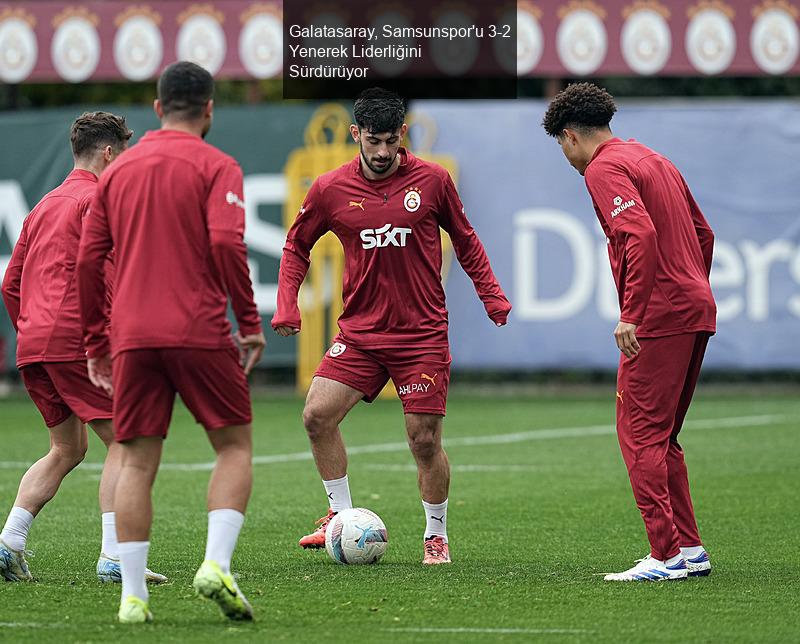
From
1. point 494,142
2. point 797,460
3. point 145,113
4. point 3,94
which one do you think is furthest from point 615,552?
point 3,94

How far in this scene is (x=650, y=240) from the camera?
23.7 ft

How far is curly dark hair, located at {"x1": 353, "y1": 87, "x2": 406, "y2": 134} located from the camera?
8.12 metres

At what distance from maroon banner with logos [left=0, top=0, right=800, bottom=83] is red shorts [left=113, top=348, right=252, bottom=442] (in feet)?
44.5

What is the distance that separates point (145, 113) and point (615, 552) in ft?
45.9

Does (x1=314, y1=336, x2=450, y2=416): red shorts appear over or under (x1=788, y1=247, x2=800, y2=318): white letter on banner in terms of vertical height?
over

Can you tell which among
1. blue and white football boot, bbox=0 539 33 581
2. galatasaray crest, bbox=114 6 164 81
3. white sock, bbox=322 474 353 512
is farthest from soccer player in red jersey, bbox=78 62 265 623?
galatasaray crest, bbox=114 6 164 81

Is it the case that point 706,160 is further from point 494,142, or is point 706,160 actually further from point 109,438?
point 109,438

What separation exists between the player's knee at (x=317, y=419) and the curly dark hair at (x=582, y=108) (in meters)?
2.02

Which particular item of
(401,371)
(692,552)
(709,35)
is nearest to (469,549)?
(401,371)

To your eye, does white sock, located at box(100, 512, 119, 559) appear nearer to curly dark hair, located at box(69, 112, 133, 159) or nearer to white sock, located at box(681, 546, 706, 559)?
curly dark hair, located at box(69, 112, 133, 159)

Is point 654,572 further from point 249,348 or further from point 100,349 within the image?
point 100,349

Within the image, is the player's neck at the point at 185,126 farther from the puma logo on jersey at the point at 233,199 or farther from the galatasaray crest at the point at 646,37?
the galatasaray crest at the point at 646,37

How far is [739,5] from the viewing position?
778 inches

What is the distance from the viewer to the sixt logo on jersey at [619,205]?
287 inches
